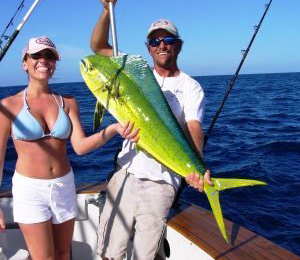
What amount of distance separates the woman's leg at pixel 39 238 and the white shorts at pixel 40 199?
34mm

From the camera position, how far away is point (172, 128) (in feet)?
7.30

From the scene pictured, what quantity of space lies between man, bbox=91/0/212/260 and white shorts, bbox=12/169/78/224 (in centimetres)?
57

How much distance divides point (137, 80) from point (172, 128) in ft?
1.17

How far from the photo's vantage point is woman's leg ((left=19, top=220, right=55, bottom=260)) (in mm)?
2137

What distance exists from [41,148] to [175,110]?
1.00 metres

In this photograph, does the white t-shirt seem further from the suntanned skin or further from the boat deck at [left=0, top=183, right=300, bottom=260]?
the boat deck at [left=0, top=183, right=300, bottom=260]

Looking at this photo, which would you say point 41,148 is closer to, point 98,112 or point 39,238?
point 98,112

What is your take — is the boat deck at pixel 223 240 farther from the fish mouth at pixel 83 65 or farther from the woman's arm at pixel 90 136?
the fish mouth at pixel 83 65

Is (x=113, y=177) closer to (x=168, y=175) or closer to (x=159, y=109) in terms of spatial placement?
(x=168, y=175)

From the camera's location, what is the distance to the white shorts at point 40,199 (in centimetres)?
215

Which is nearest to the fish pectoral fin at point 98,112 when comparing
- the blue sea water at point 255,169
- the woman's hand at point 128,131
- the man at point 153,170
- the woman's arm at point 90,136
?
the woman's arm at point 90,136

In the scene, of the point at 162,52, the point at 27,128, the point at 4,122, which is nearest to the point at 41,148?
the point at 27,128

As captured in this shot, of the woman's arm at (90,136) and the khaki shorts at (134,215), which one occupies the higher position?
the woman's arm at (90,136)

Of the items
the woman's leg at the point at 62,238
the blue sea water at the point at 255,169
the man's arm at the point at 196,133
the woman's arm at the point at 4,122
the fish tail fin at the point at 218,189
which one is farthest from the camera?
the blue sea water at the point at 255,169
